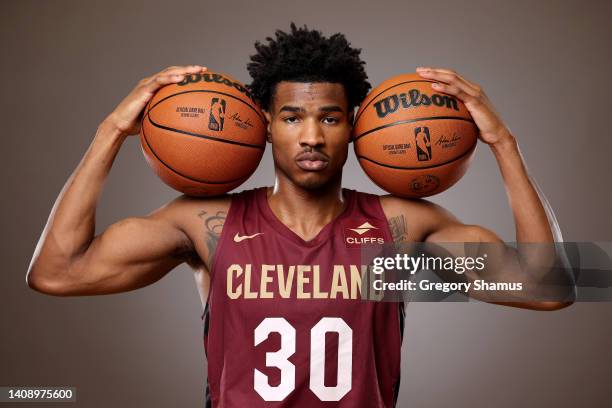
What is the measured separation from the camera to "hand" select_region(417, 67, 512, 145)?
2.36 m

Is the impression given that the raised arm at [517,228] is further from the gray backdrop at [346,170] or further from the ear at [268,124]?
the gray backdrop at [346,170]

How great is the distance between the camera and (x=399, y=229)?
255cm

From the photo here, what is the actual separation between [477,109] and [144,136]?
107cm

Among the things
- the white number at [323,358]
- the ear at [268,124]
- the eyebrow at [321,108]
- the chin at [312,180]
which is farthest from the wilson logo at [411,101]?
the white number at [323,358]

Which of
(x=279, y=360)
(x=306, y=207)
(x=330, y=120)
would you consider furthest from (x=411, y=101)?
(x=279, y=360)

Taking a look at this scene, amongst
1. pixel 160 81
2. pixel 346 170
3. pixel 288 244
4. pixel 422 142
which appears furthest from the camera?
pixel 346 170

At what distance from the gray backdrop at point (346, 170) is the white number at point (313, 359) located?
71.0 inches

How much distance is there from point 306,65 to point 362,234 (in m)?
0.60

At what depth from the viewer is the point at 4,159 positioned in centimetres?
419

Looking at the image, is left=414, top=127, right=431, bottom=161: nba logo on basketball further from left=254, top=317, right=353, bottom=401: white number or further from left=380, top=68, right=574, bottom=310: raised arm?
left=254, top=317, right=353, bottom=401: white number

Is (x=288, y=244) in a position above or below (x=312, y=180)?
below

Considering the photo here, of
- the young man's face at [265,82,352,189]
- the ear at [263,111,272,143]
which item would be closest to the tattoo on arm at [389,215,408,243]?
the young man's face at [265,82,352,189]

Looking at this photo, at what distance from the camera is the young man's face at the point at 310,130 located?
2.36 m

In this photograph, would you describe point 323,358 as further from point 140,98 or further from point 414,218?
point 140,98
